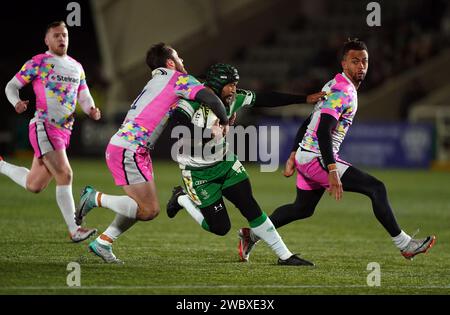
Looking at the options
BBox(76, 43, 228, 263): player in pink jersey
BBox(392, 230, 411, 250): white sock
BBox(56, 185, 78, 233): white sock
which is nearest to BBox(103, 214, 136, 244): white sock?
BBox(76, 43, 228, 263): player in pink jersey

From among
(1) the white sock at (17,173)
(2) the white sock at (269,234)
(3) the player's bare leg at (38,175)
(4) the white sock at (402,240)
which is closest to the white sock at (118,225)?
(2) the white sock at (269,234)

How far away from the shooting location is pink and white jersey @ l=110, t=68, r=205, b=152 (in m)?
7.90

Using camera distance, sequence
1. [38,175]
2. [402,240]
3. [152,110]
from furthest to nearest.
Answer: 1. [38,175]
2. [402,240]
3. [152,110]

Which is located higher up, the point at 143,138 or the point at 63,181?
the point at 143,138

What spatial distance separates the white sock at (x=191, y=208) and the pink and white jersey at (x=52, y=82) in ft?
5.64

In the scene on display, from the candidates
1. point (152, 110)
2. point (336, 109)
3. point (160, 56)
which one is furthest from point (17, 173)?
point (336, 109)

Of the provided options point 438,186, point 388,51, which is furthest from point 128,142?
point 388,51

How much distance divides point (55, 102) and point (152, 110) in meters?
2.06

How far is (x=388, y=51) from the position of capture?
2753cm

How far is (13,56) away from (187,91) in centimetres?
3011

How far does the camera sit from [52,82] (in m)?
9.64

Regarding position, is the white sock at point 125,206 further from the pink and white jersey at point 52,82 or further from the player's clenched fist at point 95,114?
the pink and white jersey at point 52,82

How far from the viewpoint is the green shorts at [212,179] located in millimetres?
8289

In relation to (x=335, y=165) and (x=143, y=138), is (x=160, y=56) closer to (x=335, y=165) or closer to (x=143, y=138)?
(x=143, y=138)
